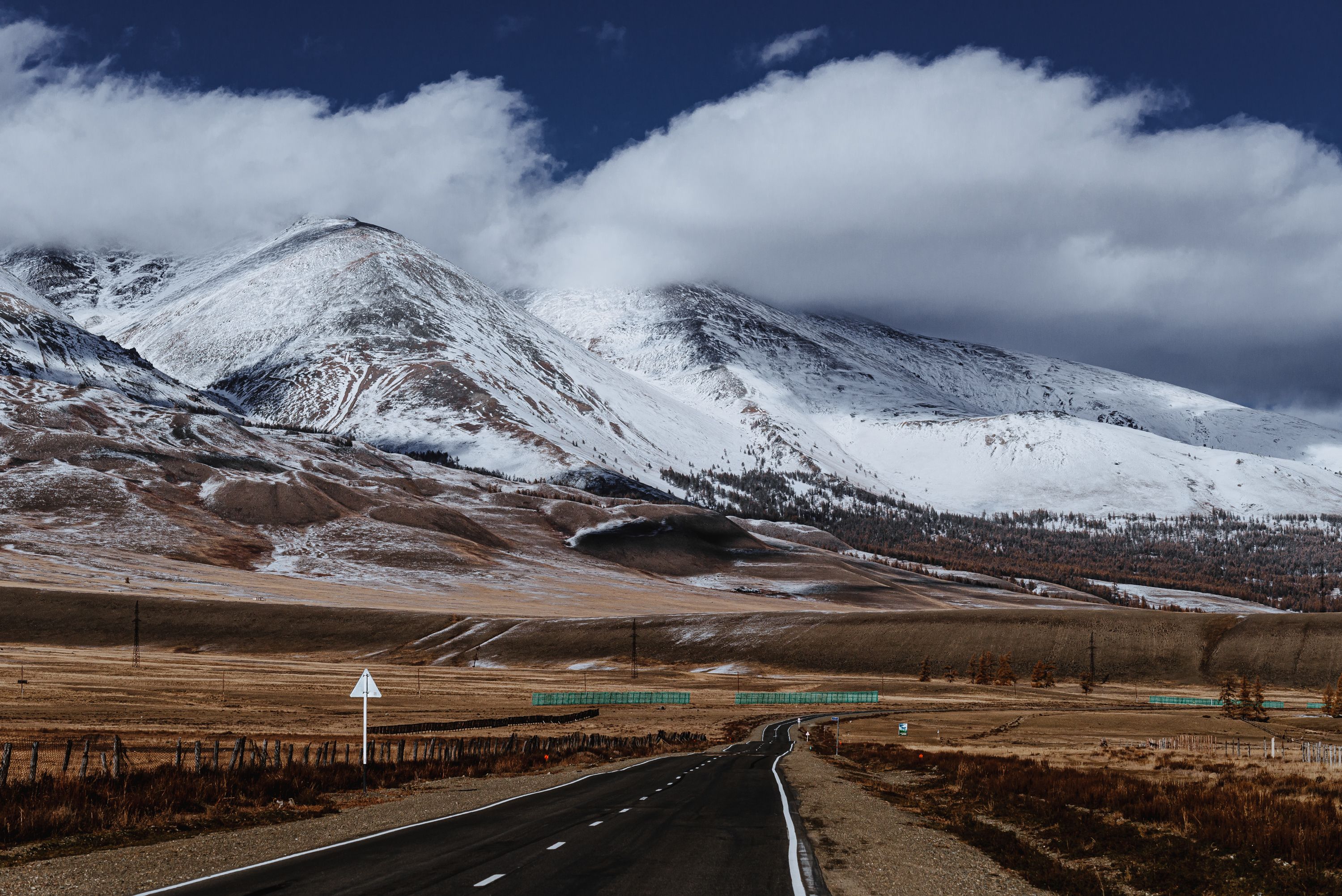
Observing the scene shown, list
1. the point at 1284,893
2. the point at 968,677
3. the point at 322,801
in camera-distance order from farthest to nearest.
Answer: the point at 968,677
the point at 322,801
the point at 1284,893

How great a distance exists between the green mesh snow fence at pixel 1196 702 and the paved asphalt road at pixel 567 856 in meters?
101

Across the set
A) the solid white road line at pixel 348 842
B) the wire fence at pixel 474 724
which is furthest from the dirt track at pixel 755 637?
the solid white road line at pixel 348 842

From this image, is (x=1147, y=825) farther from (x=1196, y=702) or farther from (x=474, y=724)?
(x=1196, y=702)

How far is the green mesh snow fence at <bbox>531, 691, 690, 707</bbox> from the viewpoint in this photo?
104938mm

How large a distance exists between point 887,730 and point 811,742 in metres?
14.8

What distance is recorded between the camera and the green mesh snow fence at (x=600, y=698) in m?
105

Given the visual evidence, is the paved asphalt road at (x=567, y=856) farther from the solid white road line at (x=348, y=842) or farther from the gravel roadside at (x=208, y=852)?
the gravel roadside at (x=208, y=852)

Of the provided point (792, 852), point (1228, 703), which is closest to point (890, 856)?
point (792, 852)

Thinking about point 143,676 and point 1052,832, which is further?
point 143,676

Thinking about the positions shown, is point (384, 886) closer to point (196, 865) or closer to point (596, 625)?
point (196, 865)

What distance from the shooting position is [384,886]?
710 inches

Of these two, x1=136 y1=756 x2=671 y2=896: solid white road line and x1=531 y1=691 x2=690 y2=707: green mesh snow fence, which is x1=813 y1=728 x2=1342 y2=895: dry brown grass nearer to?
x1=136 y1=756 x2=671 y2=896: solid white road line

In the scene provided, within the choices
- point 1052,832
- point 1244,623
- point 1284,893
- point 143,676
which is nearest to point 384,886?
point 1284,893

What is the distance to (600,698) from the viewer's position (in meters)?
110
